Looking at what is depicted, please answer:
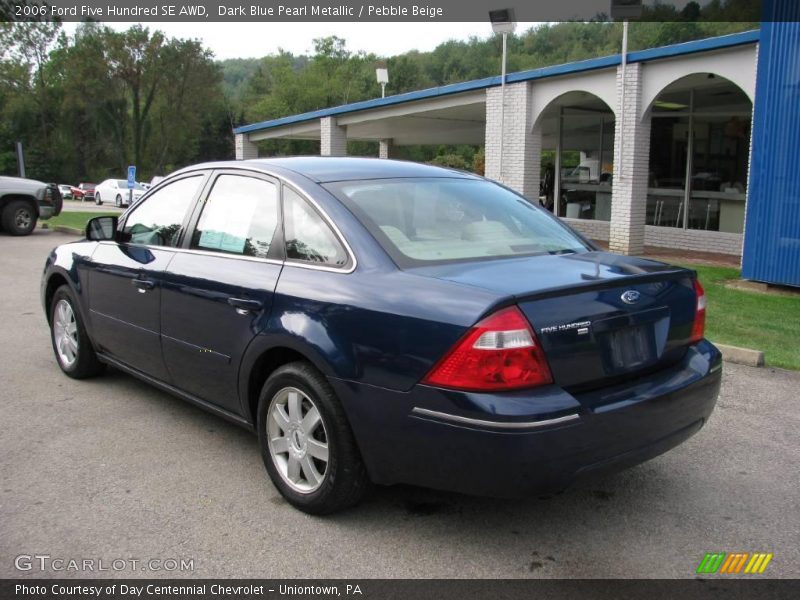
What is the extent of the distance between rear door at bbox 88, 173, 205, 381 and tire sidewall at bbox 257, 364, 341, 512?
43.7 inches

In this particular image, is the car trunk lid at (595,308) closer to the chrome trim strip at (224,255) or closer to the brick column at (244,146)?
the chrome trim strip at (224,255)

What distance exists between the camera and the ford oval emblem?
3172 millimetres

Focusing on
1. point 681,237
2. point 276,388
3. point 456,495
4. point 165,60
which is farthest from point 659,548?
point 165,60

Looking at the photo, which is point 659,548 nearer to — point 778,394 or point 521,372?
point 521,372

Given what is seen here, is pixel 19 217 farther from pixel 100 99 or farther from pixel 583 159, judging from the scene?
pixel 100 99

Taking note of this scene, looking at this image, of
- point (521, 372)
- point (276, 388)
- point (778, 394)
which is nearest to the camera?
point (521, 372)

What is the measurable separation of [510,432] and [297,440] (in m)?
1.19

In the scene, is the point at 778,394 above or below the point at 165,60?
below

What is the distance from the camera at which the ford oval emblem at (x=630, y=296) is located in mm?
3172

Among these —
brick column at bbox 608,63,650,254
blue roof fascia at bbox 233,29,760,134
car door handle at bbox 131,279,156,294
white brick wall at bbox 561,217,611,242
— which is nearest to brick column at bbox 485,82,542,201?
blue roof fascia at bbox 233,29,760,134

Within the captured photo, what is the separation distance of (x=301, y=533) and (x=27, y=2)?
55334 millimetres

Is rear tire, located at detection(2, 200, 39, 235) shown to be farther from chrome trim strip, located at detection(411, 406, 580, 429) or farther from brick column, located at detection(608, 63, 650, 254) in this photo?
chrome trim strip, located at detection(411, 406, 580, 429)

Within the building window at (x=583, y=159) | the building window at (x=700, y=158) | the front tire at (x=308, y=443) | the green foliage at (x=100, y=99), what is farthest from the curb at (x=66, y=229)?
the green foliage at (x=100, y=99)

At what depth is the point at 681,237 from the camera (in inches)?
628
